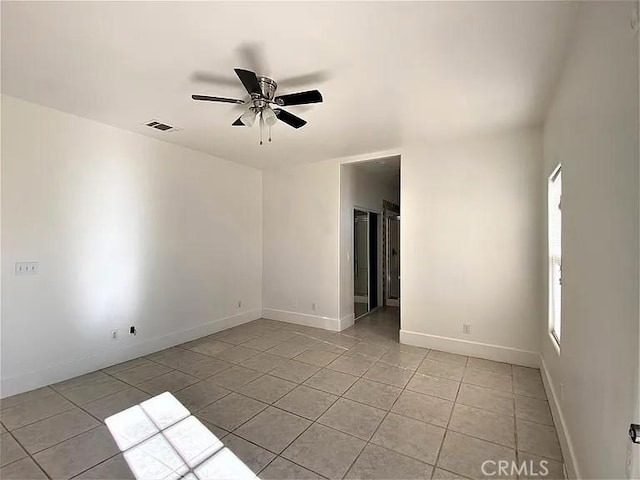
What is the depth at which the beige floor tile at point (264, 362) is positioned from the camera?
3389 millimetres

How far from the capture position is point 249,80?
6.72 feet

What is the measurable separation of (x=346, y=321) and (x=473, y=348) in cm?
196

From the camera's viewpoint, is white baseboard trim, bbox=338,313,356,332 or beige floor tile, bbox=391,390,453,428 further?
white baseboard trim, bbox=338,313,356,332

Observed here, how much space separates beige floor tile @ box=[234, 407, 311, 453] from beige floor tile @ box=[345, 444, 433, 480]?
0.52 m

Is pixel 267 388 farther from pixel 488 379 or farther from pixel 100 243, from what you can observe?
pixel 100 243

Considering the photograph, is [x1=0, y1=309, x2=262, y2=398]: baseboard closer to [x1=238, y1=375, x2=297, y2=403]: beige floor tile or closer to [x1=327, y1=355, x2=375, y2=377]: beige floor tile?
[x1=238, y1=375, x2=297, y2=403]: beige floor tile

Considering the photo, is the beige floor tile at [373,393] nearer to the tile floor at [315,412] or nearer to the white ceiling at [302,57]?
the tile floor at [315,412]

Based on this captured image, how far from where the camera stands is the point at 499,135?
140 inches

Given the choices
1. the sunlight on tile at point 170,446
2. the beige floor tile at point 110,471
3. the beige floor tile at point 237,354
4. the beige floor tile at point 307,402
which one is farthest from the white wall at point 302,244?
the beige floor tile at point 110,471

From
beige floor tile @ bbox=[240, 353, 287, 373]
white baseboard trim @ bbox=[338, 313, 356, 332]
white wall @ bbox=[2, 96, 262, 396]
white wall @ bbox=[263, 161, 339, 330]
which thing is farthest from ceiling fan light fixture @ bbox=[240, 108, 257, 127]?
white baseboard trim @ bbox=[338, 313, 356, 332]

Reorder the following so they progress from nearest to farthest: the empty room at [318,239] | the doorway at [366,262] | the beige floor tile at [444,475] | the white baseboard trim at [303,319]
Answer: the empty room at [318,239], the beige floor tile at [444,475], the white baseboard trim at [303,319], the doorway at [366,262]

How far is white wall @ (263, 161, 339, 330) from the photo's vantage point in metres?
4.85

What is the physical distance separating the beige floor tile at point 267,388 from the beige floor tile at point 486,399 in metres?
1.64

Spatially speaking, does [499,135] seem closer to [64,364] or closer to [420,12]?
[420,12]
